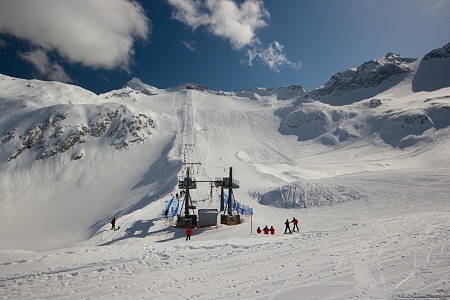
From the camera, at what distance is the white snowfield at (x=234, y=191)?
1039 cm

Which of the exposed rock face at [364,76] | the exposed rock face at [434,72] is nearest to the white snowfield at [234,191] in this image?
the exposed rock face at [434,72]

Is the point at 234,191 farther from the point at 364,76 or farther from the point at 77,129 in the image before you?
the point at 364,76

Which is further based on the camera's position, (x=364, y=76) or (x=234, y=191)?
(x=364, y=76)

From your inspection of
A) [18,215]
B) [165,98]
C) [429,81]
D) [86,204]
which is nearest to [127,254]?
[86,204]

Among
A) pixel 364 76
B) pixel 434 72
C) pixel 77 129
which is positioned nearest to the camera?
pixel 77 129

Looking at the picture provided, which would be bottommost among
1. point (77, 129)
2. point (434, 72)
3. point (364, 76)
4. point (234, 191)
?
point (234, 191)

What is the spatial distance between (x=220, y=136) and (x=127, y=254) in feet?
230

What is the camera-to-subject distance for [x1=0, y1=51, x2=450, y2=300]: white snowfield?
10.4 metres

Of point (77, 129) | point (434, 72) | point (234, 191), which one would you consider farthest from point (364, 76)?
point (77, 129)

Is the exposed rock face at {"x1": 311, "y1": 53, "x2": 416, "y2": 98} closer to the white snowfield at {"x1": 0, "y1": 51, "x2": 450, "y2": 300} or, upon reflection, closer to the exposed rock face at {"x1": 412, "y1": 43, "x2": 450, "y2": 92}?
the exposed rock face at {"x1": 412, "y1": 43, "x2": 450, "y2": 92}

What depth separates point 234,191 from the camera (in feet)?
150

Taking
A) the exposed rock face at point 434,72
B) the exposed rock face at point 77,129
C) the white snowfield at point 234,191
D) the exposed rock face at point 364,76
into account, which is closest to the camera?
the white snowfield at point 234,191

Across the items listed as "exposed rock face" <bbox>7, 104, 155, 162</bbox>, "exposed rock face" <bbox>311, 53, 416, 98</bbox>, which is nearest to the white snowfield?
"exposed rock face" <bbox>7, 104, 155, 162</bbox>

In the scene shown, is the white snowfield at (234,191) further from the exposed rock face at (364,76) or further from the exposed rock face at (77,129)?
the exposed rock face at (364,76)
